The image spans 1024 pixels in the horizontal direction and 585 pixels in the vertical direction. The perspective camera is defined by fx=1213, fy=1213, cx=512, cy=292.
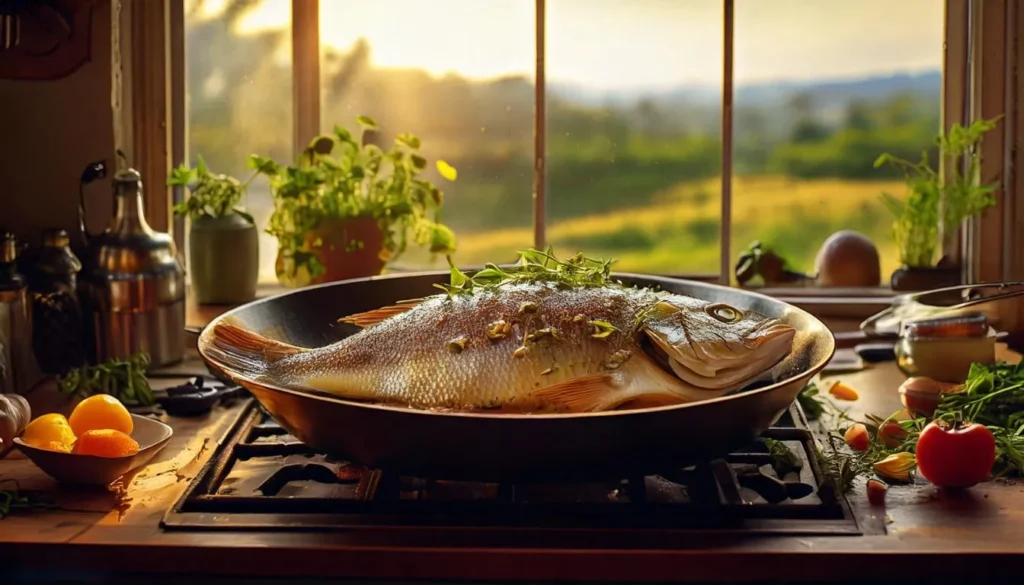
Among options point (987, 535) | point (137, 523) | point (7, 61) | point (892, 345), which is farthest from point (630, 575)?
point (7, 61)

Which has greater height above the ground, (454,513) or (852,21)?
(852,21)

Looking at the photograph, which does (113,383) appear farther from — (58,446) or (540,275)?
(540,275)

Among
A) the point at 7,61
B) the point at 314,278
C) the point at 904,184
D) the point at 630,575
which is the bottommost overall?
the point at 630,575

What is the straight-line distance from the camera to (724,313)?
1468mm

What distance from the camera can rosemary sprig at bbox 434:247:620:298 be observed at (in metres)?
1.52

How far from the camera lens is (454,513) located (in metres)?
1.29

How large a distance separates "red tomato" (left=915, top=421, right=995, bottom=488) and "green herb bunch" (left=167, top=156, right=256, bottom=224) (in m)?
1.43

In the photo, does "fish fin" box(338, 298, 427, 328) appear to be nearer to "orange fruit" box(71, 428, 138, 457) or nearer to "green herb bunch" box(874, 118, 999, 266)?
"orange fruit" box(71, 428, 138, 457)

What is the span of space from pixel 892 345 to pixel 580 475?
1134 mm

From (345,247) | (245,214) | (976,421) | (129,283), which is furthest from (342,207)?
(976,421)

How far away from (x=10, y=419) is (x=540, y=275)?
0.70 meters

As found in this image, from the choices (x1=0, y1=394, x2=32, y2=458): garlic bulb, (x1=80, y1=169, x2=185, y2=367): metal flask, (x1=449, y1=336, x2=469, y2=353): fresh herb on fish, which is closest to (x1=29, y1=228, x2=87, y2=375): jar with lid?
(x1=80, y1=169, x2=185, y2=367): metal flask

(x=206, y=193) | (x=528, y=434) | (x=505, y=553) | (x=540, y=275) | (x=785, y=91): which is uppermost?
(x=785, y=91)

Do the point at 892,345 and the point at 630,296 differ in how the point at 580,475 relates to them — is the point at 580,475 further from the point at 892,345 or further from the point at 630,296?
the point at 892,345
